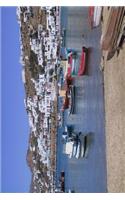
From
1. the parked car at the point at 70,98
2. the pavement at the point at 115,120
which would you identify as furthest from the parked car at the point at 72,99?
the pavement at the point at 115,120

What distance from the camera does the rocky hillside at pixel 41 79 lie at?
1159 centimetres

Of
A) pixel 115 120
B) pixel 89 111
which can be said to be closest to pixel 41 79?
pixel 89 111

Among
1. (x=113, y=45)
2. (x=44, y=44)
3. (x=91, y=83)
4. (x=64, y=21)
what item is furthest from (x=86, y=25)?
(x=44, y=44)

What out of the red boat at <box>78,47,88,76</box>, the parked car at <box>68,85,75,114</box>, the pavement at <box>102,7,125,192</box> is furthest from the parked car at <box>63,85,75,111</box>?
the pavement at <box>102,7,125,192</box>

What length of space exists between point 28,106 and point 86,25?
7.27 metres

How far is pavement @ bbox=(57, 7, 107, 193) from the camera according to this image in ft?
20.5

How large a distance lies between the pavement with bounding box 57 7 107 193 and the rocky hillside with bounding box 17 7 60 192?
6.12 ft

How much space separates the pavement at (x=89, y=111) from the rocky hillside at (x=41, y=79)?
6.12 ft

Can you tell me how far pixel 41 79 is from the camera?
13.1m

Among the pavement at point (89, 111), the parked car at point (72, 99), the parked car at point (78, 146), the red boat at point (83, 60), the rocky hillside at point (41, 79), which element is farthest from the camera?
the rocky hillside at point (41, 79)

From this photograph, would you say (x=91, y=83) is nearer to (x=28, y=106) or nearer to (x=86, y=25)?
(x=86, y=25)

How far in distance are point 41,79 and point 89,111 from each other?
19.5ft

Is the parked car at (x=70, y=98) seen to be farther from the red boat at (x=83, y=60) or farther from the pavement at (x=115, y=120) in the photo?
the pavement at (x=115, y=120)

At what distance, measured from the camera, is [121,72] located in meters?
4.55
